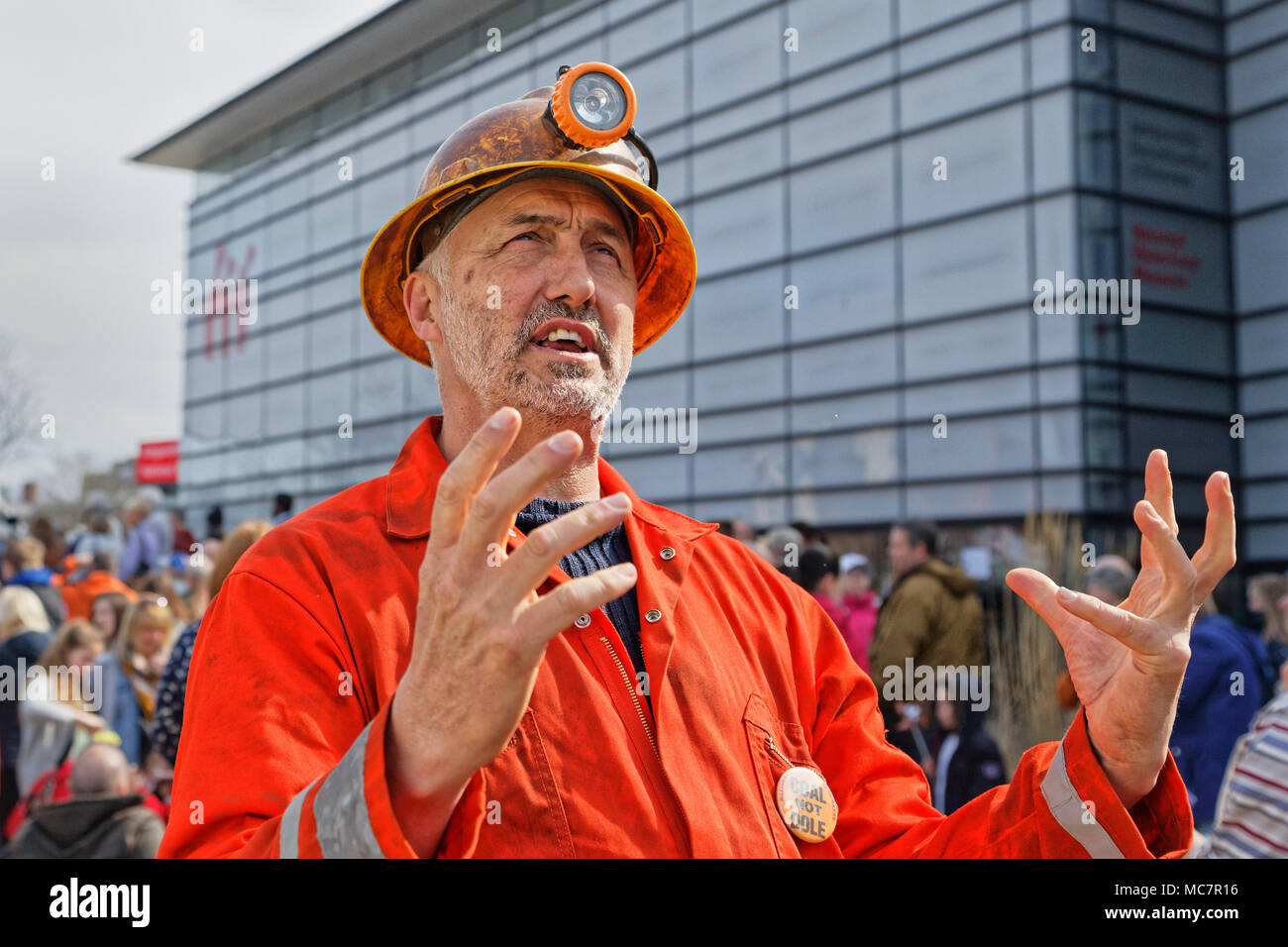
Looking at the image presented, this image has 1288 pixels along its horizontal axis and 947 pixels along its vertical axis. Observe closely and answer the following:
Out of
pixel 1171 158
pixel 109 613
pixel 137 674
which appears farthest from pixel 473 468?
pixel 1171 158

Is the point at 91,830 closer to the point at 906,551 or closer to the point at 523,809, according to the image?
the point at 523,809

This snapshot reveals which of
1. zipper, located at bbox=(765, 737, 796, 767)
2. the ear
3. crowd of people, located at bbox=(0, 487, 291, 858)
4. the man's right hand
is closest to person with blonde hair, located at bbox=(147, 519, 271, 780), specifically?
crowd of people, located at bbox=(0, 487, 291, 858)

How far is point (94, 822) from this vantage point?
3.96 meters

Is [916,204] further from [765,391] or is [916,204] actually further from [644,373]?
[644,373]

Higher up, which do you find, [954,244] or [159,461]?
[954,244]

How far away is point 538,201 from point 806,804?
3.96ft

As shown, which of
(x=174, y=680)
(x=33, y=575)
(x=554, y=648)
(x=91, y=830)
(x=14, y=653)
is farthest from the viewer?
(x=33, y=575)

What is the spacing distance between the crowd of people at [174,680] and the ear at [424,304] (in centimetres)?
226

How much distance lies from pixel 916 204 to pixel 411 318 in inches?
509

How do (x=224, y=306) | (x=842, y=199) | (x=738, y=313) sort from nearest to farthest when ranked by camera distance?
(x=842, y=199)
(x=738, y=313)
(x=224, y=306)

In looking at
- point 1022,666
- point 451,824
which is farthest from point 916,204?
point 451,824

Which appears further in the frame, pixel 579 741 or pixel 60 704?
pixel 60 704

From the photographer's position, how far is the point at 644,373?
17.4 metres

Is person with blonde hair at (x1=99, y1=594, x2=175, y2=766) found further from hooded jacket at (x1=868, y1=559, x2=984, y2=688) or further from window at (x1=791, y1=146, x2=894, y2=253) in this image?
window at (x1=791, y1=146, x2=894, y2=253)
